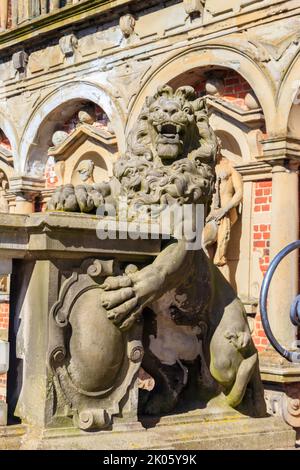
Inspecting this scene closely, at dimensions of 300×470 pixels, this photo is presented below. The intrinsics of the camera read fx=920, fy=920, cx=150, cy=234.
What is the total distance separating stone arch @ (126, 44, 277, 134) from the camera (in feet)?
31.0

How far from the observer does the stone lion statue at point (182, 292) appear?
15.0ft

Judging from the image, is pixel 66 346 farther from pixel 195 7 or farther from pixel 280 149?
pixel 195 7

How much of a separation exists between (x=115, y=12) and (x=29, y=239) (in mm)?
8173

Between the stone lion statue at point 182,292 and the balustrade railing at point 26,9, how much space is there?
28.8 feet

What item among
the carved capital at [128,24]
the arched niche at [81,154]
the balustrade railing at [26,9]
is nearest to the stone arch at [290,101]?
the carved capital at [128,24]

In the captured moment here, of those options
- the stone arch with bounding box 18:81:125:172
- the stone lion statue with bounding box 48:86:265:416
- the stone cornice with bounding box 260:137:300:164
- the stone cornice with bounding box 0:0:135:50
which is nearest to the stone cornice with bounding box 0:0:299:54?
the stone cornice with bounding box 0:0:135:50

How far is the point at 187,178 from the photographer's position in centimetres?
466

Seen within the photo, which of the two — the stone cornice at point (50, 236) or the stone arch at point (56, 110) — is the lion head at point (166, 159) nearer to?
the stone cornice at point (50, 236)

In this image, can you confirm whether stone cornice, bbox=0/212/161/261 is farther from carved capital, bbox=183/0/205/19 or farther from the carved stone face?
carved capital, bbox=183/0/205/19

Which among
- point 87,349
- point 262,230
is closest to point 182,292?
point 87,349

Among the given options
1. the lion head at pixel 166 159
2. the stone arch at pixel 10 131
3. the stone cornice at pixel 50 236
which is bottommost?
the stone cornice at pixel 50 236

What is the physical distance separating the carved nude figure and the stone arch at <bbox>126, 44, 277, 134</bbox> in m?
0.80
